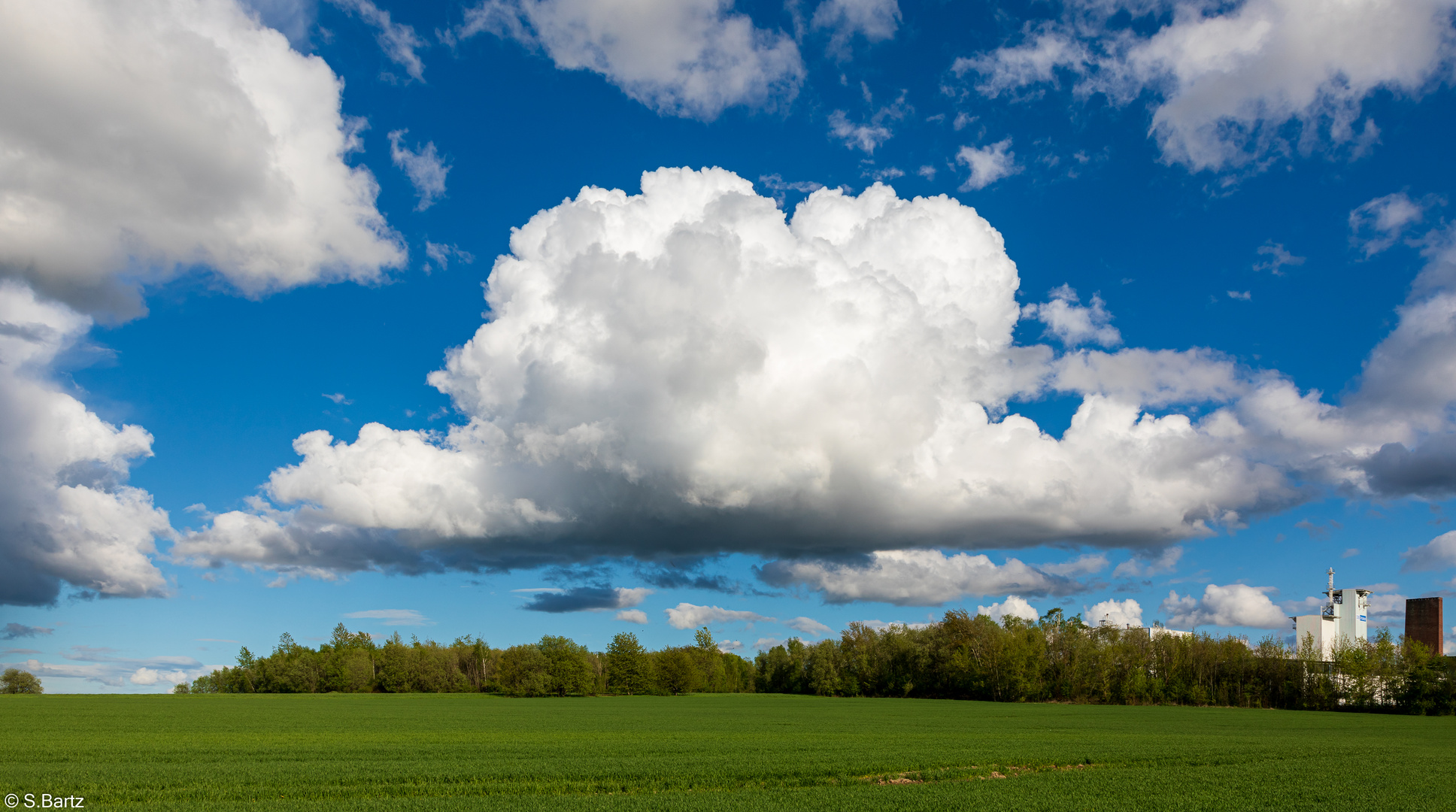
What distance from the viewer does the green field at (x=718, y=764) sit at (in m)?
27.0

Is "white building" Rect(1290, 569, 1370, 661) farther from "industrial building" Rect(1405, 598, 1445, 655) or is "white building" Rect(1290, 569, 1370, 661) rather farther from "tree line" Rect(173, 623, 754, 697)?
"tree line" Rect(173, 623, 754, 697)

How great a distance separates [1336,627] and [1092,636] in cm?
4097

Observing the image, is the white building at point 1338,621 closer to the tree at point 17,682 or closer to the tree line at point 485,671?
the tree line at point 485,671

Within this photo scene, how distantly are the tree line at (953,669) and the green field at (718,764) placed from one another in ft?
137

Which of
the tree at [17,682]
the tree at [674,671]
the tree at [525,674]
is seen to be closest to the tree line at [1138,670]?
the tree at [674,671]

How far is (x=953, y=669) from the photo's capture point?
412ft

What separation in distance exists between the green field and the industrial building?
6236cm

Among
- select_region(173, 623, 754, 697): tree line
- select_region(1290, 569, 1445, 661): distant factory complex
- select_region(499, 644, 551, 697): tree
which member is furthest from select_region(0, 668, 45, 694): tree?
select_region(1290, 569, 1445, 661): distant factory complex

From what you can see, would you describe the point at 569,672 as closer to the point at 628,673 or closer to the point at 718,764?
the point at 628,673

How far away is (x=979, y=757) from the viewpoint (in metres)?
38.8

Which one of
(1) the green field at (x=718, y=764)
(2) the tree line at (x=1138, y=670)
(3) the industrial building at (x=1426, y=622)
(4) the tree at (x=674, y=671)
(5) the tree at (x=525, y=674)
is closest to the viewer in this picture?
(1) the green field at (x=718, y=764)

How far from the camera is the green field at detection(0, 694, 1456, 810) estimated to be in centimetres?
2705

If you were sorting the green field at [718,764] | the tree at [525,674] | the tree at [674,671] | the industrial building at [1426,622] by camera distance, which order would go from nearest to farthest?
1. the green field at [718,764]
2. the industrial building at [1426,622]
3. the tree at [525,674]
4. the tree at [674,671]

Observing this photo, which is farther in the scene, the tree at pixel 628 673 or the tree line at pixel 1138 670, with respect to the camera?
the tree at pixel 628 673
